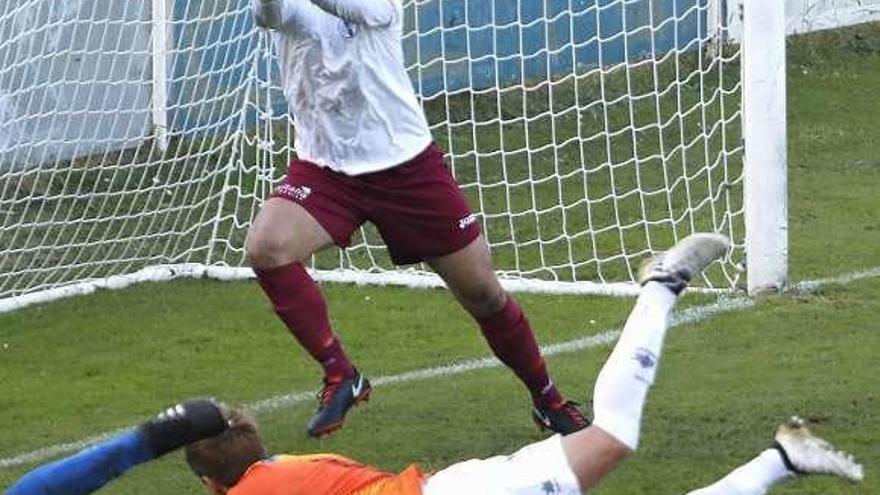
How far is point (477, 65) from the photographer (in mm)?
12898

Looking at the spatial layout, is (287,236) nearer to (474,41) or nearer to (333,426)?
(333,426)

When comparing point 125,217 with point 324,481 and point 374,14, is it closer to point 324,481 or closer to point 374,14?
point 374,14

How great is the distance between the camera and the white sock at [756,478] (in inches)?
229

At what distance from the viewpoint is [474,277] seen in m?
7.42

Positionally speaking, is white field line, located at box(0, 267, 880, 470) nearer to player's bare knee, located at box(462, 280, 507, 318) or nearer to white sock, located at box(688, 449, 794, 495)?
player's bare knee, located at box(462, 280, 507, 318)

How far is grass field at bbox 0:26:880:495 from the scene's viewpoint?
A: 733cm

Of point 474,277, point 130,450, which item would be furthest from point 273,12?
point 130,450

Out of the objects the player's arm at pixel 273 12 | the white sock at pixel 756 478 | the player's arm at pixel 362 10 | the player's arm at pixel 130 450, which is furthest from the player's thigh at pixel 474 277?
the player's arm at pixel 130 450

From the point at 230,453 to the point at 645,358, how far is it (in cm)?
108

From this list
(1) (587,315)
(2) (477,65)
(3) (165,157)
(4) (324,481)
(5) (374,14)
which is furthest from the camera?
(2) (477,65)

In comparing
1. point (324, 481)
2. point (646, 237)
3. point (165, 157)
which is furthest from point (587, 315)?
point (324, 481)

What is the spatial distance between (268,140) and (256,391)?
3.33m

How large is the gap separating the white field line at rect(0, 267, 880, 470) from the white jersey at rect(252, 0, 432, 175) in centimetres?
123

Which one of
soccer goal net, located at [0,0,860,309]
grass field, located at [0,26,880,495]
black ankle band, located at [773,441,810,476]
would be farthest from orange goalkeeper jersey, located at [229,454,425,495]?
soccer goal net, located at [0,0,860,309]
